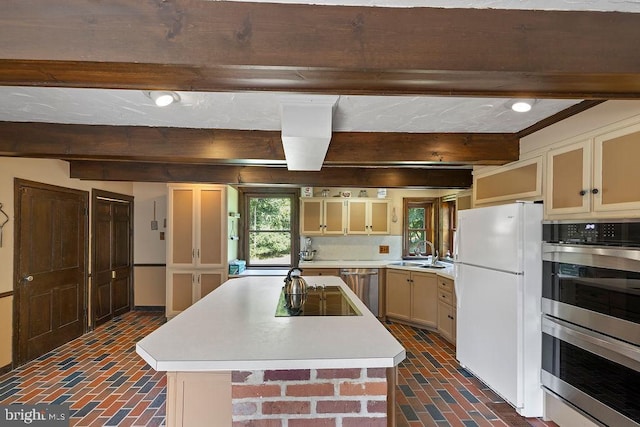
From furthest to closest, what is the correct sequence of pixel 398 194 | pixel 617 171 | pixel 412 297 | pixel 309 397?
pixel 398 194 → pixel 412 297 → pixel 617 171 → pixel 309 397

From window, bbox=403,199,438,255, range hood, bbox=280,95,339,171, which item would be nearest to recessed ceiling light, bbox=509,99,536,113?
range hood, bbox=280,95,339,171

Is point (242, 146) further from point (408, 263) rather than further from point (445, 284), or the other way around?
point (408, 263)

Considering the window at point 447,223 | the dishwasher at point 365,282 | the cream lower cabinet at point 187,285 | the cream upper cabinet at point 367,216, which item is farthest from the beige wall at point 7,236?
the window at point 447,223

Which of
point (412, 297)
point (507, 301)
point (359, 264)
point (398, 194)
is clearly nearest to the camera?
point (507, 301)

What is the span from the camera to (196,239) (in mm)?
5156

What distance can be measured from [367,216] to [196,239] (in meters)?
2.59

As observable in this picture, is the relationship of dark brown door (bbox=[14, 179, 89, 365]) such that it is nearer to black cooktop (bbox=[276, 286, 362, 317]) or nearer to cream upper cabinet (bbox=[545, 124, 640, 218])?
black cooktop (bbox=[276, 286, 362, 317])

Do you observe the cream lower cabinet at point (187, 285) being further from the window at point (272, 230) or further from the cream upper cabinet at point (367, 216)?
the cream upper cabinet at point (367, 216)

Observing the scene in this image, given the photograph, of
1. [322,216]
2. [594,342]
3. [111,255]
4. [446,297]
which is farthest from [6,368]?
[594,342]

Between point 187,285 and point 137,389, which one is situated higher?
point 187,285

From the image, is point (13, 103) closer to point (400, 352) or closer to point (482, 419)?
point (400, 352)

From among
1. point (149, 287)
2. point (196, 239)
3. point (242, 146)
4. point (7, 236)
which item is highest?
point (242, 146)

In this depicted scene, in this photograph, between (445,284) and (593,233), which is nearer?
(593,233)

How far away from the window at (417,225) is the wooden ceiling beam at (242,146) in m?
2.84
